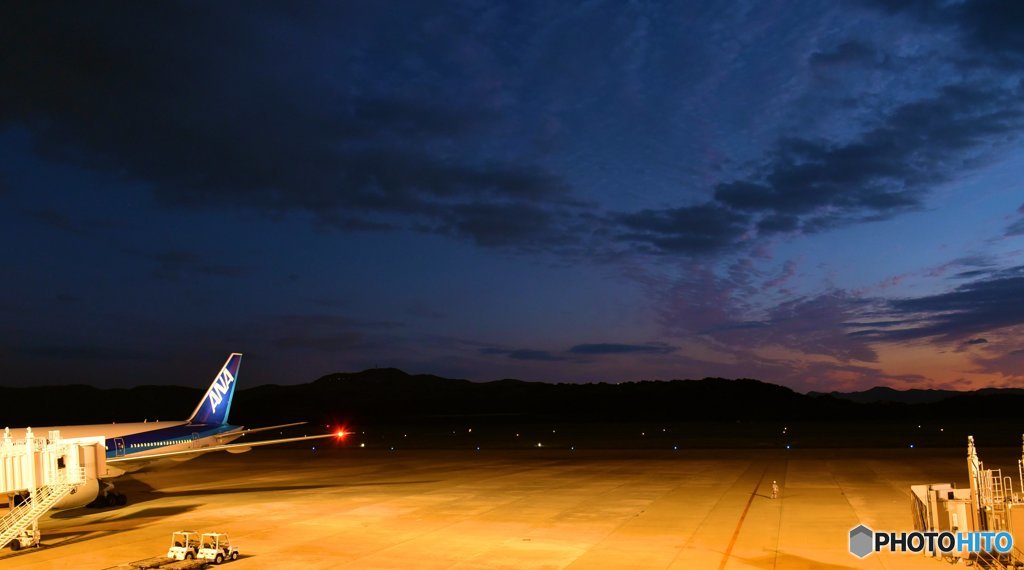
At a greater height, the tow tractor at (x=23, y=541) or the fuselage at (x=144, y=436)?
the fuselage at (x=144, y=436)

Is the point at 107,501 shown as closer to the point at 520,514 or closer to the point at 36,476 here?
the point at 36,476

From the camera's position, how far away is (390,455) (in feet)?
184

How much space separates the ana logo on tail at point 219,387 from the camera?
128ft

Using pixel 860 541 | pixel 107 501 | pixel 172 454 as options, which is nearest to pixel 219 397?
pixel 172 454

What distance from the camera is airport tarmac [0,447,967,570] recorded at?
745 inches

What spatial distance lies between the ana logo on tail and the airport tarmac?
13.2 ft

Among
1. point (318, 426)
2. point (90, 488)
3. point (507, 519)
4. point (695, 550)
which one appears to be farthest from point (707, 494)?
point (318, 426)

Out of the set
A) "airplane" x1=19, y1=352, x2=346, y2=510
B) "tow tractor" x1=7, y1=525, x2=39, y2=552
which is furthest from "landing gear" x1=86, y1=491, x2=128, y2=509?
"tow tractor" x1=7, y1=525, x2=39, y2=552

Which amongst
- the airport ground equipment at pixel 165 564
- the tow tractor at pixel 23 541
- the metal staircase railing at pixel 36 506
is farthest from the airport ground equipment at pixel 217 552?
the metal staircase railing at pixel 36 506

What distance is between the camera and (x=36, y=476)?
70.7 ft

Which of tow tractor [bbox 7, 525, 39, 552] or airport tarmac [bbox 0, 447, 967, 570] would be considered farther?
tow tractor [bbox 7, 525, 39, 552]

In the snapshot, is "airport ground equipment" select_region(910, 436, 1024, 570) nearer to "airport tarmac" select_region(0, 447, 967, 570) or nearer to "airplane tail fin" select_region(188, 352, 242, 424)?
"airport tarmac" select_region(0, 447, 967, 570)

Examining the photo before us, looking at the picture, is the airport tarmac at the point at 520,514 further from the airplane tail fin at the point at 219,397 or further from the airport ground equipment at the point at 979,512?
the airplane tail fin at the point at 219,397

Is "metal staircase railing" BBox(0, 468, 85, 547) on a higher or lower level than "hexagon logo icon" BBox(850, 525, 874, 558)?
higher
